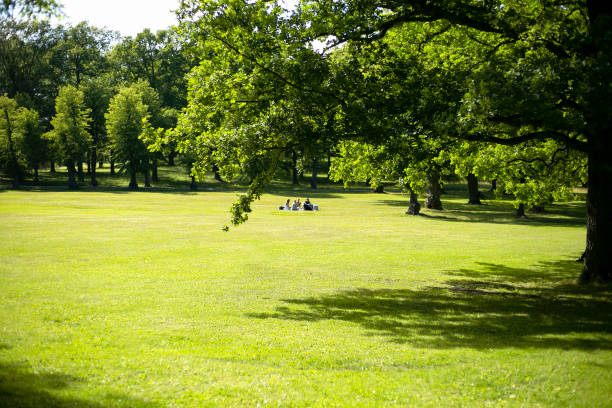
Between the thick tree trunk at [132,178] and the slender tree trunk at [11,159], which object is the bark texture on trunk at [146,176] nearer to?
the thick tree trunk at [132,178]

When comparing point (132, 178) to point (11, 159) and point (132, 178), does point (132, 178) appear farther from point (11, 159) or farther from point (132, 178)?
point (11, 159)

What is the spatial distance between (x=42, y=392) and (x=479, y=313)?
1077cm

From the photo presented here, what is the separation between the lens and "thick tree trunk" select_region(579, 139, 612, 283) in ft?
48.4

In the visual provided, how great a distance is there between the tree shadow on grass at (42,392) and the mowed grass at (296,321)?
0.03 meters

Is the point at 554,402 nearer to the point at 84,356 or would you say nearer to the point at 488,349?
the point at 488,349

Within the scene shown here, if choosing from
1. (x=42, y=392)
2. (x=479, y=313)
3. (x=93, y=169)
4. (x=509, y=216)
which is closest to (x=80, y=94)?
(x=93, y=169)

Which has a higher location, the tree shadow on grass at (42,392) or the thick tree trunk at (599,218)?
the thick tree trunk at (599,218)

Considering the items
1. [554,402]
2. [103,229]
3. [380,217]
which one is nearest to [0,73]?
[103,229]

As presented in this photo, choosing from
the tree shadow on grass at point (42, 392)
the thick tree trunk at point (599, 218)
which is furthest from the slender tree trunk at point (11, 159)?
the thick tree trunk at point (599, 218)

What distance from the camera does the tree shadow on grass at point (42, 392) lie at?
6.31 metres

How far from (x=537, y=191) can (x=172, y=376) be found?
22.5 metres

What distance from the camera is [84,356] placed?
28.4 feet

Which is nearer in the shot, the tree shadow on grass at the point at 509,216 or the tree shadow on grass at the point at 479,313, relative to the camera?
the tree shadow on grass at the point at 479,313

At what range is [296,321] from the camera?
1203 centimetres
